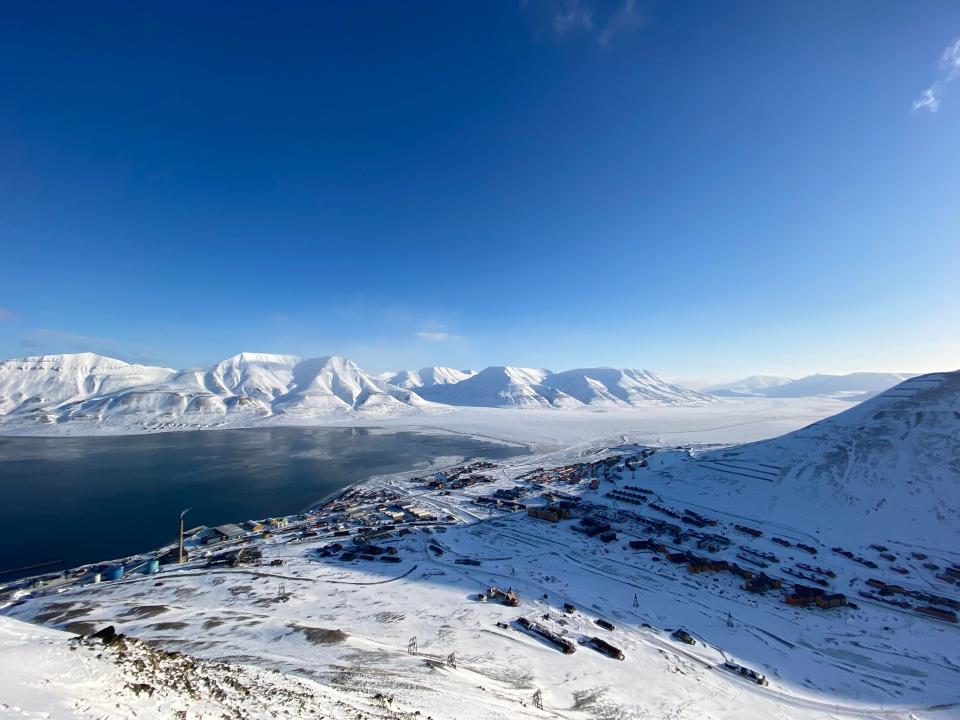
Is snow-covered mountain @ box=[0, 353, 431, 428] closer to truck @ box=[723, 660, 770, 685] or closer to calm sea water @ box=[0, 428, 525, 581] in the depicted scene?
calm sea water @ box=[0, 428, 525, 581]

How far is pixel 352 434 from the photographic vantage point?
125500 mm

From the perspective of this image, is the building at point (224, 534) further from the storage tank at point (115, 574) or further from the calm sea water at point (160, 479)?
the storage tank at point (115, 574)

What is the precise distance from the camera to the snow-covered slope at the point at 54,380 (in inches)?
6147

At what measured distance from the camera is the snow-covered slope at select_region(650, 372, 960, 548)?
39.5 m

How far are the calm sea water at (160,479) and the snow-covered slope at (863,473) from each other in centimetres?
4766

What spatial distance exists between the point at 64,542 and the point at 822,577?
215 feet

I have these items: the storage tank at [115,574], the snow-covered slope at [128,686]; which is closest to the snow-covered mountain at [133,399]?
the storage tank at [115,574]

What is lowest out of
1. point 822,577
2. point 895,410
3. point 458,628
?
point 822,577

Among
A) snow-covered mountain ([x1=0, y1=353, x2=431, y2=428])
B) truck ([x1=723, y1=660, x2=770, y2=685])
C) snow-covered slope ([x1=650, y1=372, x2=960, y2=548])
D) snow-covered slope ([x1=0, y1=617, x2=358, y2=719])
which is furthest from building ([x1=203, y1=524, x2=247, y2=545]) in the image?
snow-covered mountain ([x1=0, y1=353, x2=431, y2=428])

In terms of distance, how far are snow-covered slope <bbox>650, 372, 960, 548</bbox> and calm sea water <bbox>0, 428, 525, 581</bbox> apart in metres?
47.7

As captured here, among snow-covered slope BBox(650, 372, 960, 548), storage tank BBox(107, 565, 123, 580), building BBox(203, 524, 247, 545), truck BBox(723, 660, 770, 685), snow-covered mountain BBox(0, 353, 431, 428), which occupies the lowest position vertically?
building BBox(203, 524, 247, 545)

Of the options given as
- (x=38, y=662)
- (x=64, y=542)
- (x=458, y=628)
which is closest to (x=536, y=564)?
(x=458, y=628)

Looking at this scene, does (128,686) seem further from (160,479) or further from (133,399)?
(133,399)

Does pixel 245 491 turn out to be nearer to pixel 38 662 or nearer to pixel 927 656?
pixel 38 662
